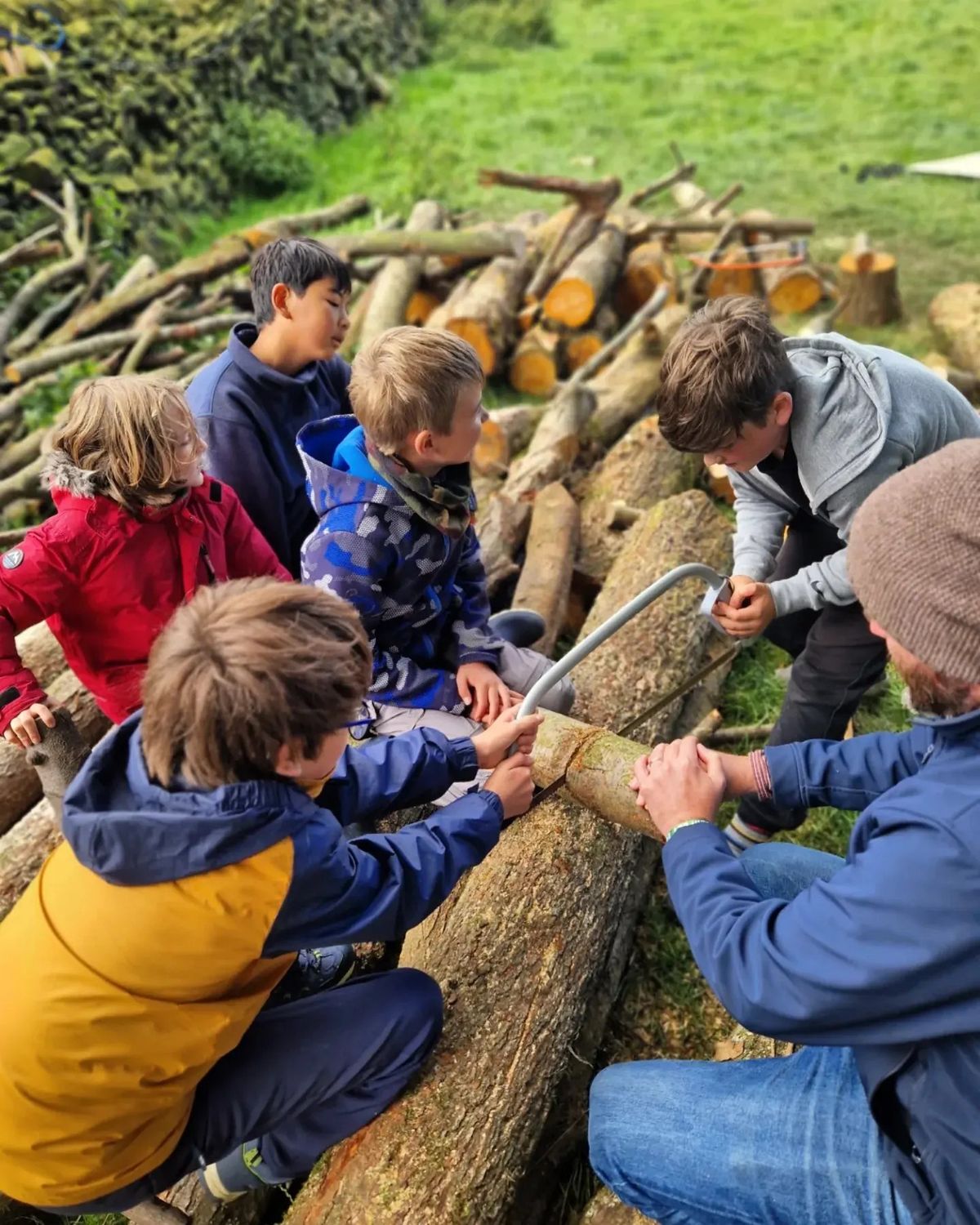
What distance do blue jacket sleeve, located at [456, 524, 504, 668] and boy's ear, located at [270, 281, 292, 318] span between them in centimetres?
113

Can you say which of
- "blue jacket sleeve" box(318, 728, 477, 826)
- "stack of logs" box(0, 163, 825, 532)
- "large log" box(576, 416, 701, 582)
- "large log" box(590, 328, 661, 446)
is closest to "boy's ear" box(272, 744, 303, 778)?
"blue jacket sleeve" box(318, 728, 477, 826)

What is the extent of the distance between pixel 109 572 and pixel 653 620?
6.88 ft

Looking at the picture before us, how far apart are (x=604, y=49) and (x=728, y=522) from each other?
598 inches

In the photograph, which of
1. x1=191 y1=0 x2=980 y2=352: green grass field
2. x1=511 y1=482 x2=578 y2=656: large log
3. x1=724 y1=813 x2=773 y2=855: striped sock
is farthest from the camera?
x1=191 y1=0 x2=980 y2=352: green grass field

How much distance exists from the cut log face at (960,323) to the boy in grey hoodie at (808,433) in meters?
4.22

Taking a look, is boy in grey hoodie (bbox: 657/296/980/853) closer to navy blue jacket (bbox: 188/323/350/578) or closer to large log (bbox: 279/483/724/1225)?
large log (bbox: 279/483/724/1225)

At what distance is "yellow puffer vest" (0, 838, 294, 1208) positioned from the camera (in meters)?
1.85

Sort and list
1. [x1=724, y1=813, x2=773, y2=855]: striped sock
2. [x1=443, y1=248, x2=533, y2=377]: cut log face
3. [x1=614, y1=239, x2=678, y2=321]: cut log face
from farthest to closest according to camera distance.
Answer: [x1=614, y1=239, x2=678, y2=321]: cut log face, [x1=443, y1=248, x2=533, y2=377]: cut log face, [x1=724, y1=813, x2=773, y2=855]: striped sock

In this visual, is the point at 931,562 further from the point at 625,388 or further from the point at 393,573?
the point at 625,388

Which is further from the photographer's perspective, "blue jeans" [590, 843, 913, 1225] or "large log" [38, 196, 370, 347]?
"large log" [38, 196, 370, 347]

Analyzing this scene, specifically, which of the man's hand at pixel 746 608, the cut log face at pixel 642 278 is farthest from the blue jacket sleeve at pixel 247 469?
the cut log face at pixel 642 278

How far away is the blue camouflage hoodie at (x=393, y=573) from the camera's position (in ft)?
9.57

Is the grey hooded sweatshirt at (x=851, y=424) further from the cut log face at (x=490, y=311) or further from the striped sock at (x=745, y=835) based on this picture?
the cut log face at (x=490, y=311)

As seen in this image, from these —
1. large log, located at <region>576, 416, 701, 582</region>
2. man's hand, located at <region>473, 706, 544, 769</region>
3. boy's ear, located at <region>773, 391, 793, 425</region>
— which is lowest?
large log, located at <region>576, 416, 701, 582</region>
